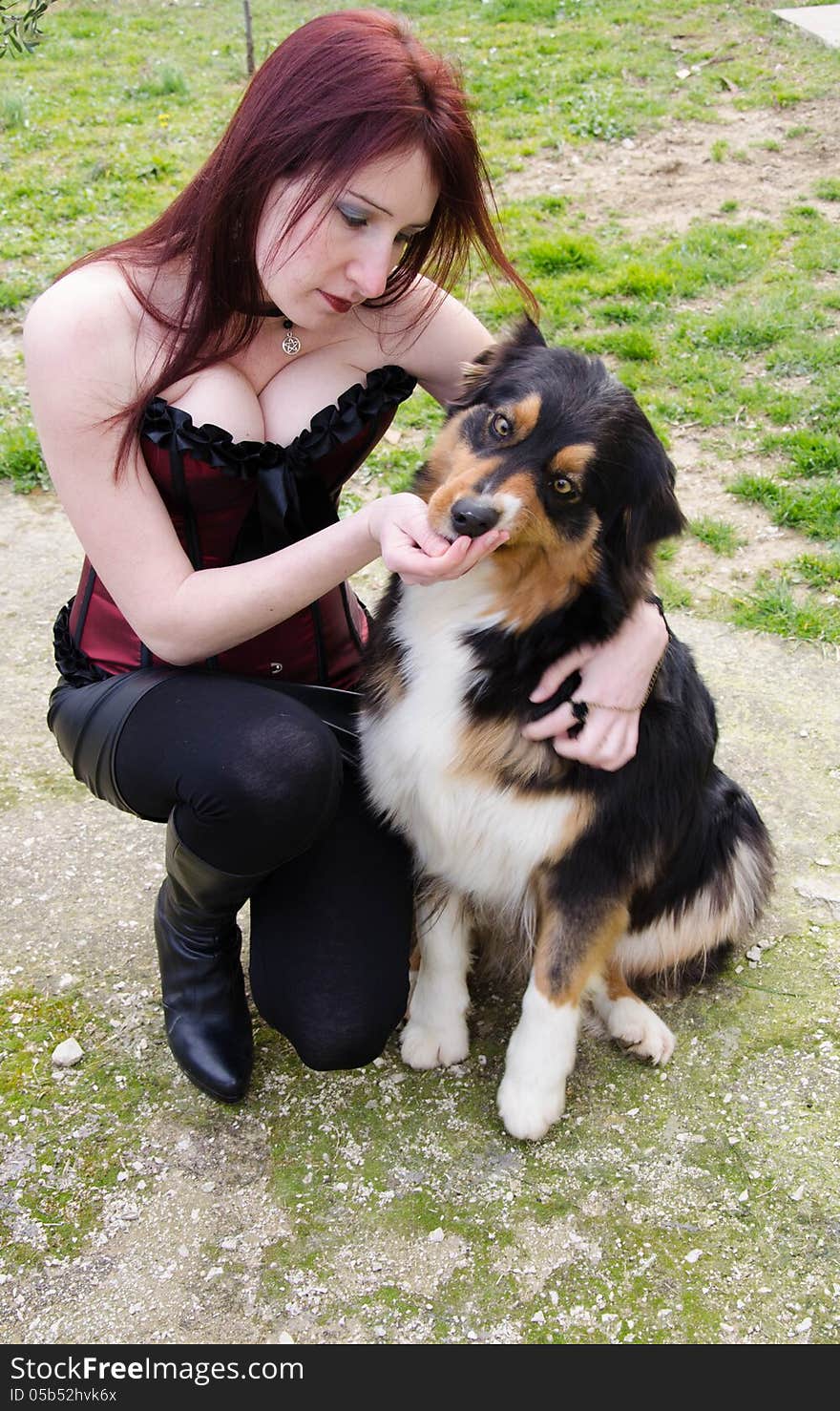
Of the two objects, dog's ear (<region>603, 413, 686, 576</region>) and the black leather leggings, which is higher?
dog's ear (<region>603, 413, 686, 576</region>)

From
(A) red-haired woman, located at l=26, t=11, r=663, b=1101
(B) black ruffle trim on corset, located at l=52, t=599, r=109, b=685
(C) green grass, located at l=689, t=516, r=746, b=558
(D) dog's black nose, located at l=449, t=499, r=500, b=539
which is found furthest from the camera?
(C) green grass, located at l=689, t=516, r=746, b=558

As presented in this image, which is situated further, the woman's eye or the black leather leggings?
the black leather leggings

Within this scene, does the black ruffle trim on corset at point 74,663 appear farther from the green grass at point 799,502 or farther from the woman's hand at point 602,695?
the green grass at point 799,502

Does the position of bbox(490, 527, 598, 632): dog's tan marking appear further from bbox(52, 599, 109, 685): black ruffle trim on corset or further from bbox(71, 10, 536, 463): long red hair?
bbox(52, 599, 109, 685): black ruffle trim on corset

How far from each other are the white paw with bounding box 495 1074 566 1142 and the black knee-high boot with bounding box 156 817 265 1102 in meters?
0.56

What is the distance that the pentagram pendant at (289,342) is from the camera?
253 cm

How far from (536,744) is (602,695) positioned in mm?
162

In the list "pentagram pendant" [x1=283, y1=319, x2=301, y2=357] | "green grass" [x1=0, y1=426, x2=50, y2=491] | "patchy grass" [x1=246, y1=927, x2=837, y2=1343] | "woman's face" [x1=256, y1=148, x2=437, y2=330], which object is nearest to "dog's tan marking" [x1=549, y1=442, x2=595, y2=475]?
"woman's face" [x1=256, y1=148, x2=437, y2=330]

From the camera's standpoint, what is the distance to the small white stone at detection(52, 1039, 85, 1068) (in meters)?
2.62

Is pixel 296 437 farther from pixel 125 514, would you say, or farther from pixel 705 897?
pixel 705 897

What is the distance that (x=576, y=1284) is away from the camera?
2.19 meters

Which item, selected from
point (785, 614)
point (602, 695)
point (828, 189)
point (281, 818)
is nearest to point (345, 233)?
point (602, 695)

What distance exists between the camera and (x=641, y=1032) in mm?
2641

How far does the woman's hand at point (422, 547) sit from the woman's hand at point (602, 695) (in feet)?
1.06
